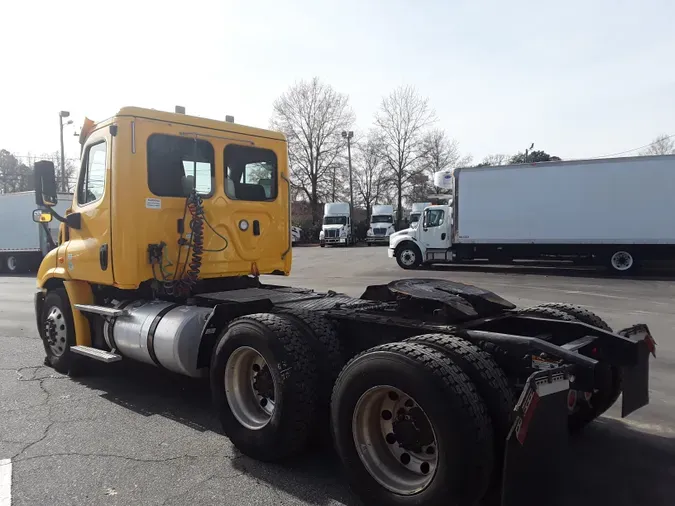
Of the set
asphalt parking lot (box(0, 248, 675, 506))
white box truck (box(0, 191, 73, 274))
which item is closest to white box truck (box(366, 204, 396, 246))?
white box truck (box(0, 191, 73, 274))

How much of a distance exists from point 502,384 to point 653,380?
3.72 meters

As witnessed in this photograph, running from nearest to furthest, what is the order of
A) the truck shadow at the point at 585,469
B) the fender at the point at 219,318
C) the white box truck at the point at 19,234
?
the truck shadow at the point at 585,469, the fender at the point at 219,318, the white box truck at the point at 19,234

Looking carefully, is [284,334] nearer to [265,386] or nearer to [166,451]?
[265,386]

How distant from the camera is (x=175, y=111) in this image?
227 inches

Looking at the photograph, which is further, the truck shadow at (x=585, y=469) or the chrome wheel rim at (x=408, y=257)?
the chrome wheel rim at (x=408, y=257)

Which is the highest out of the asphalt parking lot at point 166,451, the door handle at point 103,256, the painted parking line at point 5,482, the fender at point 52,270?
the door handle at point 103,256

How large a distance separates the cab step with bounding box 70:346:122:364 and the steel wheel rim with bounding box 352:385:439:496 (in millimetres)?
3140

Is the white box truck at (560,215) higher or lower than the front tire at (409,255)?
higher

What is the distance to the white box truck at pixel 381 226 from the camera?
44.8m

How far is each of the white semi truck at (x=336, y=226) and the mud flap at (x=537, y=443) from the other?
39.7 meters

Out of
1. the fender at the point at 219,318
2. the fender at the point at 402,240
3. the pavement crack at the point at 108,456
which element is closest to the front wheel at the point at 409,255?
the fender at the point at 402,240

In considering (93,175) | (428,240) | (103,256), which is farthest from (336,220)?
(103,256)

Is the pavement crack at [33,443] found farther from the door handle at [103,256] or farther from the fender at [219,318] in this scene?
the door handle at [103,256]

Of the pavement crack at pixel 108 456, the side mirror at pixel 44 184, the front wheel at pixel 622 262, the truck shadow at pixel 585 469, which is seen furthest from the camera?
the front wheel at pixel 622 262
